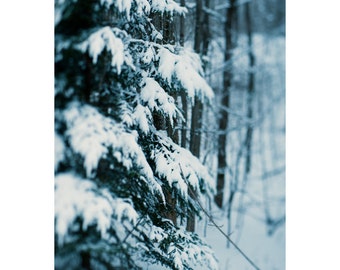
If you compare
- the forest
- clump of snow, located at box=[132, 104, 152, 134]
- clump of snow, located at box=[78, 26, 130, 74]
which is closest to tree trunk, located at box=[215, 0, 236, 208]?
the forest

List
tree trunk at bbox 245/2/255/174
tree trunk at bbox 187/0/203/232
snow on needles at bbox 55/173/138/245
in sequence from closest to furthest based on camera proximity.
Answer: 1. snow on needles at bbox 55/173/138/245
2. tree trunk at bbox 187/0/203/232
3. tree trunk at bbox 245/2/255/174

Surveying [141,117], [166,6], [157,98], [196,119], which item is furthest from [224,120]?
[166,6]

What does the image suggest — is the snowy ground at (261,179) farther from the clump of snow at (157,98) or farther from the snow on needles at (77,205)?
the snow on needles at (77,205)

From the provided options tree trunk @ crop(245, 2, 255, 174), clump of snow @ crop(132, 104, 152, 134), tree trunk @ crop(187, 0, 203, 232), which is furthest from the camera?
tree trunk @ crop(245, 2, 255, 174)

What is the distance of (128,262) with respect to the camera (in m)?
2.46

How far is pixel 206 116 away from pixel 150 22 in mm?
697

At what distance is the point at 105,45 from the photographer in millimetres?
2295

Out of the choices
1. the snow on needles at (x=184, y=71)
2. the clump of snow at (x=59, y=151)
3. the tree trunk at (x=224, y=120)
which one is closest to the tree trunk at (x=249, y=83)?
the tree trunk at (x=224, y=120)

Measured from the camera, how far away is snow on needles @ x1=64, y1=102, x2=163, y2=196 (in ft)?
7.30

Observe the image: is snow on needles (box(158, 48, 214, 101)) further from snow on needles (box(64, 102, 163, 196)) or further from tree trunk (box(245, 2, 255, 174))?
snow on needles (box(64, 102, 163, 196))
